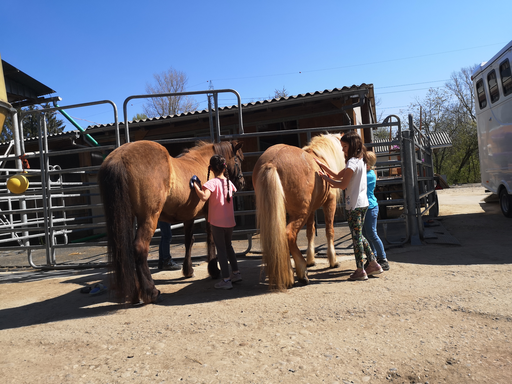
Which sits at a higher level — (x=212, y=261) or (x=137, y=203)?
(x=137, y=203)

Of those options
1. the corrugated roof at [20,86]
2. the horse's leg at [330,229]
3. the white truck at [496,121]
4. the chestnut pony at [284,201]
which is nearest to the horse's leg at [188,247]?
the chestnut pony at [284,201]

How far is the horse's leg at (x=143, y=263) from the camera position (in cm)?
319

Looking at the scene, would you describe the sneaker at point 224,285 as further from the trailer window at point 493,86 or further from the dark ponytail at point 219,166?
the trailer window at point 493,86

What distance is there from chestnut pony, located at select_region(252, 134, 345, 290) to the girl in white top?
0.31m

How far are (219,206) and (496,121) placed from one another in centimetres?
692

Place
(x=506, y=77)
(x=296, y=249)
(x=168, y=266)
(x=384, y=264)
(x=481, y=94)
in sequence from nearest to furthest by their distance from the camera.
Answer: (x=296, y=249)
(x=384, y=264)
(x=168, y=266)
(x=506, y=77)
(x=481, y=94)

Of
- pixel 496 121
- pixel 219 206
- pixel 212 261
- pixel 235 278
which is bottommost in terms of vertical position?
pixel 235 278

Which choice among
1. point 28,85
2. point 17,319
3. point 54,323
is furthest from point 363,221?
point 28,85

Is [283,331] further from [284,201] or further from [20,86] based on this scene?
[20,86]

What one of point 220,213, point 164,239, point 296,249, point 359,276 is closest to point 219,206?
point 220,213

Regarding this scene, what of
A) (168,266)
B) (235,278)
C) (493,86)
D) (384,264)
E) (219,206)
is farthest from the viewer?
(493,86)

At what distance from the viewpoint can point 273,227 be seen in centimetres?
325

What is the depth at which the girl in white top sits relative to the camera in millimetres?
3611

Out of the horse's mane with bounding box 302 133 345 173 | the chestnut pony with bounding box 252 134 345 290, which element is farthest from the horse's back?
the horse's mane with bounding box 302 133 345 173
